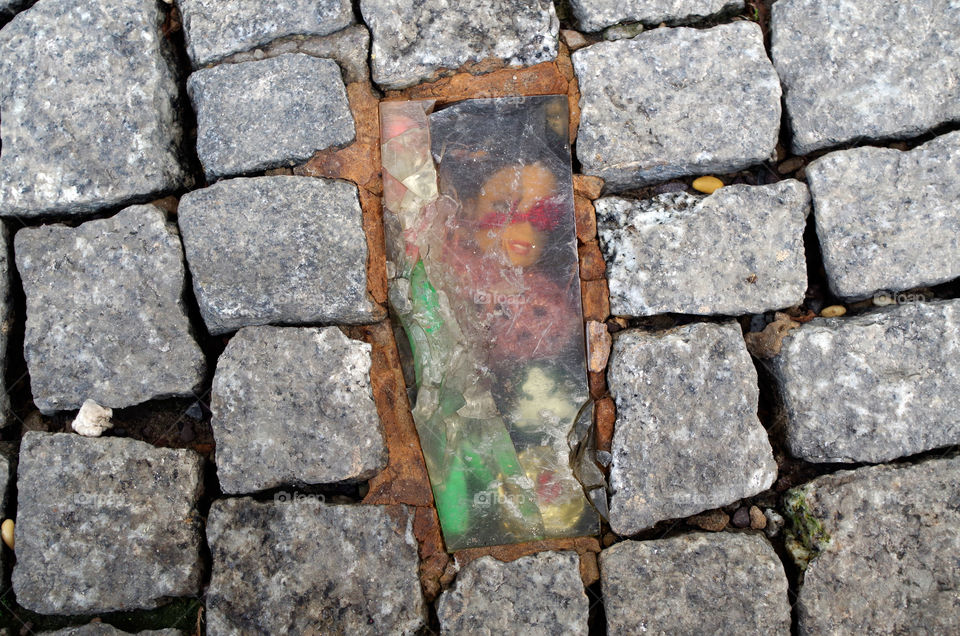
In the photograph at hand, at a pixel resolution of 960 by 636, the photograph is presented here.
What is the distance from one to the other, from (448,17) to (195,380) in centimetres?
148

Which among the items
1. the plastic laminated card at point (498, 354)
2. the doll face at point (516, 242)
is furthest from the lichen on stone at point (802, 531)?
the doll face at point (516, 242)

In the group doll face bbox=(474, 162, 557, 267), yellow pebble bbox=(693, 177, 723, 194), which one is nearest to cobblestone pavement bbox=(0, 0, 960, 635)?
yellow pebble bbox=(693, 177, 723, 194)

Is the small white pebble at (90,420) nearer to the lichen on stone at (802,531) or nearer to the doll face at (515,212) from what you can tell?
the doll face at (515,212)

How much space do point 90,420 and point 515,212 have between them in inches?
61.4

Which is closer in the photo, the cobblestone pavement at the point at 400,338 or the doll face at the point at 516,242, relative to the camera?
the cobblestone pavement at the point at 400,338

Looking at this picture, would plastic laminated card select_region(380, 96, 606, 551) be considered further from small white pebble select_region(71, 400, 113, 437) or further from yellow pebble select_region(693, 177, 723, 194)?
small white pebble select_region(71, 400, 113, 437)

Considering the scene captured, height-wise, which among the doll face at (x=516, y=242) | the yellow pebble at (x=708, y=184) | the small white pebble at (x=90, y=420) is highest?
the yellow pebble at (x=708, y=184)

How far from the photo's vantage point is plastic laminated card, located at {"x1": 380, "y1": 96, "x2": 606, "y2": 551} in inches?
83.5

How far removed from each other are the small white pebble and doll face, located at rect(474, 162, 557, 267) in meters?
1.38

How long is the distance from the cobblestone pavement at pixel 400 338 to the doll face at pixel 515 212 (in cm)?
16

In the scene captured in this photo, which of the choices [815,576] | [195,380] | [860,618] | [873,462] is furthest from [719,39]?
[195,380]

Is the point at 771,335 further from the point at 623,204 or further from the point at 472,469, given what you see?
the point at 472,469

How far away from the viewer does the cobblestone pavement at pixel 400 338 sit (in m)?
2.04

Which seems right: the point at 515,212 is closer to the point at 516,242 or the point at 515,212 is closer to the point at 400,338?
the point at 516,242
